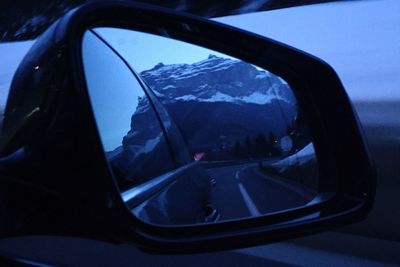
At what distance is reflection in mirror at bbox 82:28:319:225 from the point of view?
1731 millimetres

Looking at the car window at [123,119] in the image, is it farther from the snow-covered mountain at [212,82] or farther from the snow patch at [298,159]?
the snow patch at [298,159]

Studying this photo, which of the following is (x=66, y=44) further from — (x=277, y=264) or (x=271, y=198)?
(x=277, y=264)

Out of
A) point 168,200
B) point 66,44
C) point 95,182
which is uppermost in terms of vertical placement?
point 66,44

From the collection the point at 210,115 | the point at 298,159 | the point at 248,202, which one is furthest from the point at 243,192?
the point at 298,159

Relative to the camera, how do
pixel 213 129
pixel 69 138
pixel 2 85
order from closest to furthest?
pixel 69 138 → pixel 213 129 → pixel 2 85

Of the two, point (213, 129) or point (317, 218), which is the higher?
point (213, 129)

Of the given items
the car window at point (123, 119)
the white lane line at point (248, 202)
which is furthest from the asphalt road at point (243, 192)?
the car window at point (123, 119)

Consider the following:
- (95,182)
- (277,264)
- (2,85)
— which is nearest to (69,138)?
(95,182)

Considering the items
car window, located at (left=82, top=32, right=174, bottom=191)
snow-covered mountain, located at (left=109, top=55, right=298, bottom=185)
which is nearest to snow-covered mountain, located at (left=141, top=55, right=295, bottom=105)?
snow-covered mountain, located at (left=109, top=55, right=298, bottom=185)

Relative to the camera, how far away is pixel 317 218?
1850 mm

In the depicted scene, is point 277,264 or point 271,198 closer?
point 271,198

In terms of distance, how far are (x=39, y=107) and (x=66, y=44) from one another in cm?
15

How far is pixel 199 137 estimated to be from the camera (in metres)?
1.77

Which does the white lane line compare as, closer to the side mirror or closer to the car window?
the side mirror
